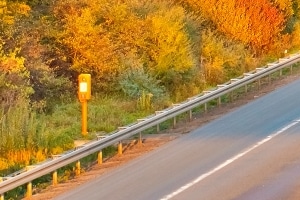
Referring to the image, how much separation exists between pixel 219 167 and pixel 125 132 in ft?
7.87

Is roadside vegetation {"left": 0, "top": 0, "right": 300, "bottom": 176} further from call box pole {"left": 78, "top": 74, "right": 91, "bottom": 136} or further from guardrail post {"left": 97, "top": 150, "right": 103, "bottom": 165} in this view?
guardrail post {"left": 97, "top": 150, "right": 103, "bottom": 165}

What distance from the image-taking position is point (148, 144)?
14.6 meters

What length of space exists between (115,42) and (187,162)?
381 inches

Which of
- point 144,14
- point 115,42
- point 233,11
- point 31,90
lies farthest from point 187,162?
point 233,11

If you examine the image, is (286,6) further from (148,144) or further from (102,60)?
(148,144)

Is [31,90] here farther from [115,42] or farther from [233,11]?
[233,11]

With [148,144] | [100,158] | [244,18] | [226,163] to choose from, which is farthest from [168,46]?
[226,163]

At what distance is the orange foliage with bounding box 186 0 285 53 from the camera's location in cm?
2700

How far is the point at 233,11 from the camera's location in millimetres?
27109

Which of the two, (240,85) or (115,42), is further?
(115,42)

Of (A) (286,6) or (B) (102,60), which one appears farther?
(A) (286,6)

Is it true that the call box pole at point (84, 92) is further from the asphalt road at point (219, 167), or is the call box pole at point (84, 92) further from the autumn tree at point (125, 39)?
the autumn tree at point (125, 39)

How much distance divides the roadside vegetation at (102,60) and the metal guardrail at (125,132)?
1.28 m

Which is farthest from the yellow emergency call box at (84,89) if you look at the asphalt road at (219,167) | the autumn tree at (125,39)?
the autumn tree at (125,39)
